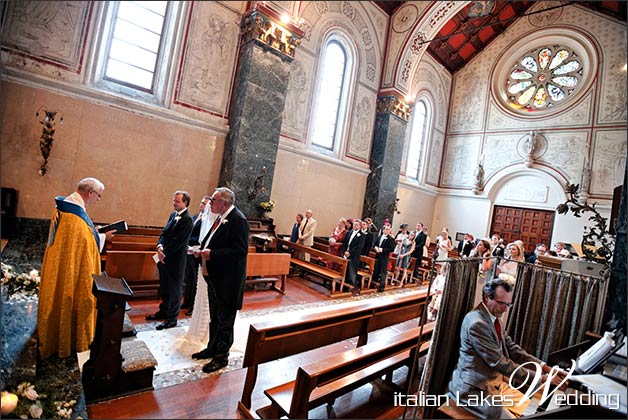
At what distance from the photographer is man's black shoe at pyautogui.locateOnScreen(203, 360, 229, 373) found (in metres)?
3.04

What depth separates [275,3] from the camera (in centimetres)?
756

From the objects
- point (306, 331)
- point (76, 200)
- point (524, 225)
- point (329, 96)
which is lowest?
point (306, 331)

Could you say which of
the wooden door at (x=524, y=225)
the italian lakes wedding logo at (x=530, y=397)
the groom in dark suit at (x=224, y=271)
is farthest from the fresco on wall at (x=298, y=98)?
the wooden door at (x=524, y=225)

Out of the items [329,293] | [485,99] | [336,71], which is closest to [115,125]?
[329,293]

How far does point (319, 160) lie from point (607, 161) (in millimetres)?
9536

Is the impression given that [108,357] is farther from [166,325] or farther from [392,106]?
[392,106]

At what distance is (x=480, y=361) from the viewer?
239 centimetres

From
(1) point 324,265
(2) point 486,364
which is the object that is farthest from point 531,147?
(2) point 486,364

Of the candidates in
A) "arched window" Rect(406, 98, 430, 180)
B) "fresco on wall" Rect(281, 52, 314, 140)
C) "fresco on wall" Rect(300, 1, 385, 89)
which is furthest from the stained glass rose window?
"fresco on wall" Rect(281, 52, 314, 140)

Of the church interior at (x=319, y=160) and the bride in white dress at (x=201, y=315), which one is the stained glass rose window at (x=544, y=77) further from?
the bride in white dress at (x=201, y=315)

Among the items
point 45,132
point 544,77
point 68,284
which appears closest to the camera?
point 68,284

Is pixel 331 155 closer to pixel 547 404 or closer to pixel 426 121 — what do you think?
pixel 426 121

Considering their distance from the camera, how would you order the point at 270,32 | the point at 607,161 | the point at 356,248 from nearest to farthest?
the point at 356,248, the point at 270,32, the point at 607,161

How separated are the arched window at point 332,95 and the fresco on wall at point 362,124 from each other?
1.61 feet
